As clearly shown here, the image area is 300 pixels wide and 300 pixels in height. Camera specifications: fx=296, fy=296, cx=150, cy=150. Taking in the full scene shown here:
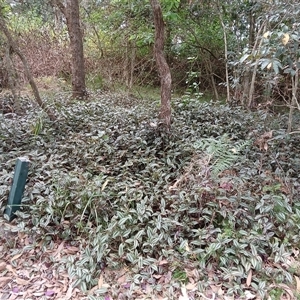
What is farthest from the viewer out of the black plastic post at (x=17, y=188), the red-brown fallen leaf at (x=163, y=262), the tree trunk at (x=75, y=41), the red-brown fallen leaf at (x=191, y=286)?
the tree trunk at (x=75, y=41)

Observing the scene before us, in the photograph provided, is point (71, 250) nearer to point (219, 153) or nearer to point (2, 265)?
point (2, 265)

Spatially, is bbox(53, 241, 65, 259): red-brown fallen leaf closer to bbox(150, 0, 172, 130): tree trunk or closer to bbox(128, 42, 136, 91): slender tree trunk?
bbox(150, 0, 172, 130): tree trunk

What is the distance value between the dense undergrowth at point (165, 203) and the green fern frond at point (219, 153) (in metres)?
0.01

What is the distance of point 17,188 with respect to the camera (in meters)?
2.29

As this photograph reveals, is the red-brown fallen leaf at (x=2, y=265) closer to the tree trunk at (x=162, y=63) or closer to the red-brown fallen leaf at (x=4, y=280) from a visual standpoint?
the red-brown fallen leaf at (x=4, y=280)

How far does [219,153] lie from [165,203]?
0.75 meters

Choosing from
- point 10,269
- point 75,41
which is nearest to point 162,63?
point 10,269

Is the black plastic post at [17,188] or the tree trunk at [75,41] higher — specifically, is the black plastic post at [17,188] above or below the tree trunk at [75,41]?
below

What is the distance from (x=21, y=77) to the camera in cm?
605

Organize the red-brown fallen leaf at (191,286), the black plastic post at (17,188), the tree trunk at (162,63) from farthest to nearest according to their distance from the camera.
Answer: the tree trunk at (162,63), the black plastic post at (17,188), the red-brown fallen leaf at (191,286)

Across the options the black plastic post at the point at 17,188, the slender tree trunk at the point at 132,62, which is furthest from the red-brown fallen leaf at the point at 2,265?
the slender tree trunk at the point at 132,62

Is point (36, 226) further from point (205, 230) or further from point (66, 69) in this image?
point (66, 69)

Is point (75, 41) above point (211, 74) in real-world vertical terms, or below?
above

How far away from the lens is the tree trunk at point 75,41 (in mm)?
4855
